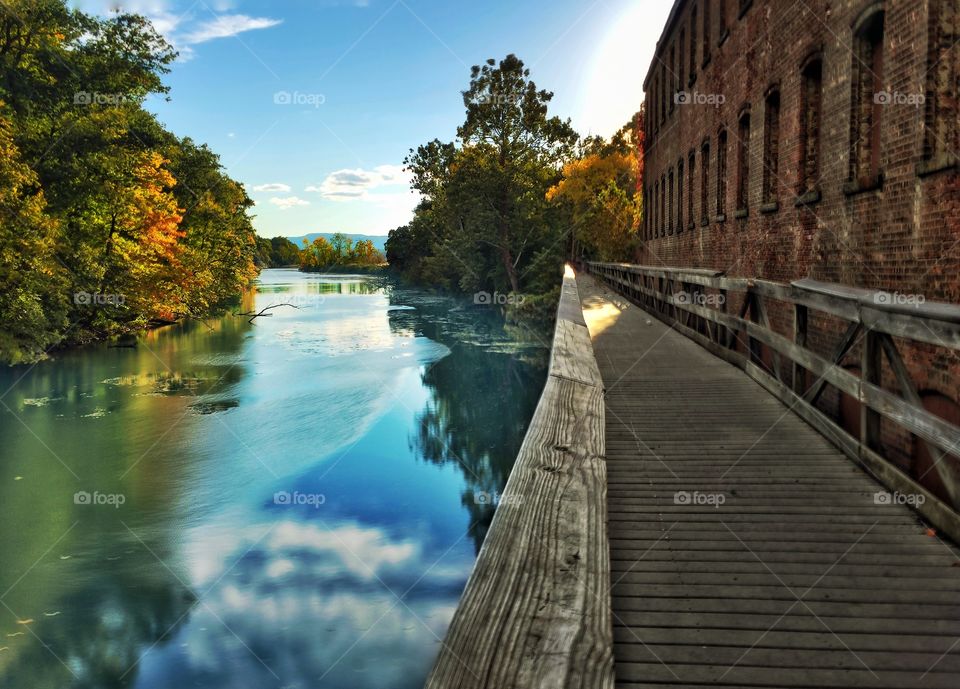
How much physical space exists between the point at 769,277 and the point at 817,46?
11.7 ft

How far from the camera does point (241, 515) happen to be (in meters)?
14.4

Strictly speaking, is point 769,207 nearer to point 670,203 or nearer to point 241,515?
point 241,515

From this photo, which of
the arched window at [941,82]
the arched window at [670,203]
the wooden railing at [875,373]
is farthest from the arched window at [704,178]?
the arched window at [941,82]

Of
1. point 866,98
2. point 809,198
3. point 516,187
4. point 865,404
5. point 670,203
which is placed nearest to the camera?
point 865,404

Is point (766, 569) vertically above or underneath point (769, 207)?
underneath

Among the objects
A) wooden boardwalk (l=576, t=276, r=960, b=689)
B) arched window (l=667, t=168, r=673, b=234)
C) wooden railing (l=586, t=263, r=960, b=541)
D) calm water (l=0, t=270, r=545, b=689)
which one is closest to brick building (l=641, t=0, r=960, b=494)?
wooden railing (l=586, t=263, r=960, b=541)

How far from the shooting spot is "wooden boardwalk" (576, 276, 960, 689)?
2467 millimetres

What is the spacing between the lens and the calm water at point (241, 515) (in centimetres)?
1018

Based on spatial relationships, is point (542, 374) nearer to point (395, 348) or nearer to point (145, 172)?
point (395, 348)

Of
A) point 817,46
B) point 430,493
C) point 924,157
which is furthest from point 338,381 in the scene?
point 924,157

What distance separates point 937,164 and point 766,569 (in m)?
4.84

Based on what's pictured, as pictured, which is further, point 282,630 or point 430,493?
point 430,493

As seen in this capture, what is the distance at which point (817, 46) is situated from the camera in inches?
382

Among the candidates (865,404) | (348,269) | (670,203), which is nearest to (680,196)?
(670,203)
